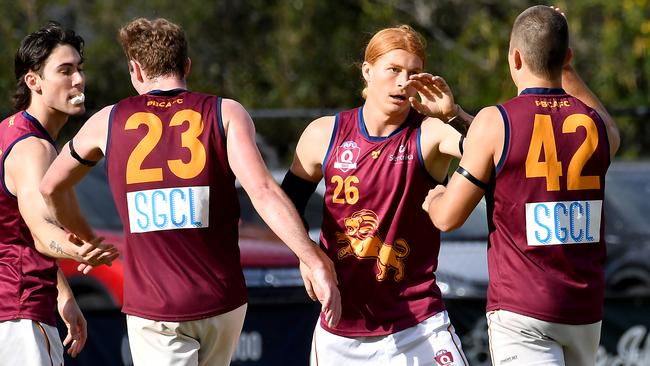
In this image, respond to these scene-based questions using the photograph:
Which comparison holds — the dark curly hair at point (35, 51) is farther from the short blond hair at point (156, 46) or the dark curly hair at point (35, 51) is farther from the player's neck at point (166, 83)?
the player's neck at point (166, 83)

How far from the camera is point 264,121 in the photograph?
1525cm

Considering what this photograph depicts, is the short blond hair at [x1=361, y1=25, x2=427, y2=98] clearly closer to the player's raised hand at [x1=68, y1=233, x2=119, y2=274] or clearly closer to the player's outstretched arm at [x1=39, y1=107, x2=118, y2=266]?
the player's outstretched arm at [x1=39, y1=107, x2=118, y2=266]

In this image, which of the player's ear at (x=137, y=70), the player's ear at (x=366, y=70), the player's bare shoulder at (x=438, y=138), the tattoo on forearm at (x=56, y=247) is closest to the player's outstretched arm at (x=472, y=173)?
the player's bare shoulder at (x=438, y=138)

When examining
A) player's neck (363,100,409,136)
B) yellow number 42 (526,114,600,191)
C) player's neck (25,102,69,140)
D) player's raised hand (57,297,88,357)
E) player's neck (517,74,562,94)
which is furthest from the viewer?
player's raised hand (57,297,88,357)

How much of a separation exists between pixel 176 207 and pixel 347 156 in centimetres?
84

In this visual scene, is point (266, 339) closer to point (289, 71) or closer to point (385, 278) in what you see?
point (385, 278)

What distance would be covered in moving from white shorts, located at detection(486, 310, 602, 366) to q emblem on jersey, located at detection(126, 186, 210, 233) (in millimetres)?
1315

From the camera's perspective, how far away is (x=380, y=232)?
540cm

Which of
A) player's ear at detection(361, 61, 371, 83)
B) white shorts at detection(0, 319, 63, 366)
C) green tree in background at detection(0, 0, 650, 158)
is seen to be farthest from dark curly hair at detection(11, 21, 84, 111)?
green tree in background at detection(0, 0, 650, 158)

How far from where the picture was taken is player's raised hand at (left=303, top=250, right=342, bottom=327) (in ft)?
16.0

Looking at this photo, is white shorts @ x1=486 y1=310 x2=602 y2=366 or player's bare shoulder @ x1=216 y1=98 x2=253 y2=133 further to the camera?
player's bare shoulder @ x1=216 y1=98 x2=253 y2=133

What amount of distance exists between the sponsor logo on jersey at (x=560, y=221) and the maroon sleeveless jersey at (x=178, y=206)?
1.29 meters

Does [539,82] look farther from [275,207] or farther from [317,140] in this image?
[275,207]

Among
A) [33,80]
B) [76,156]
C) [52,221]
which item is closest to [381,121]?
[76,156]
